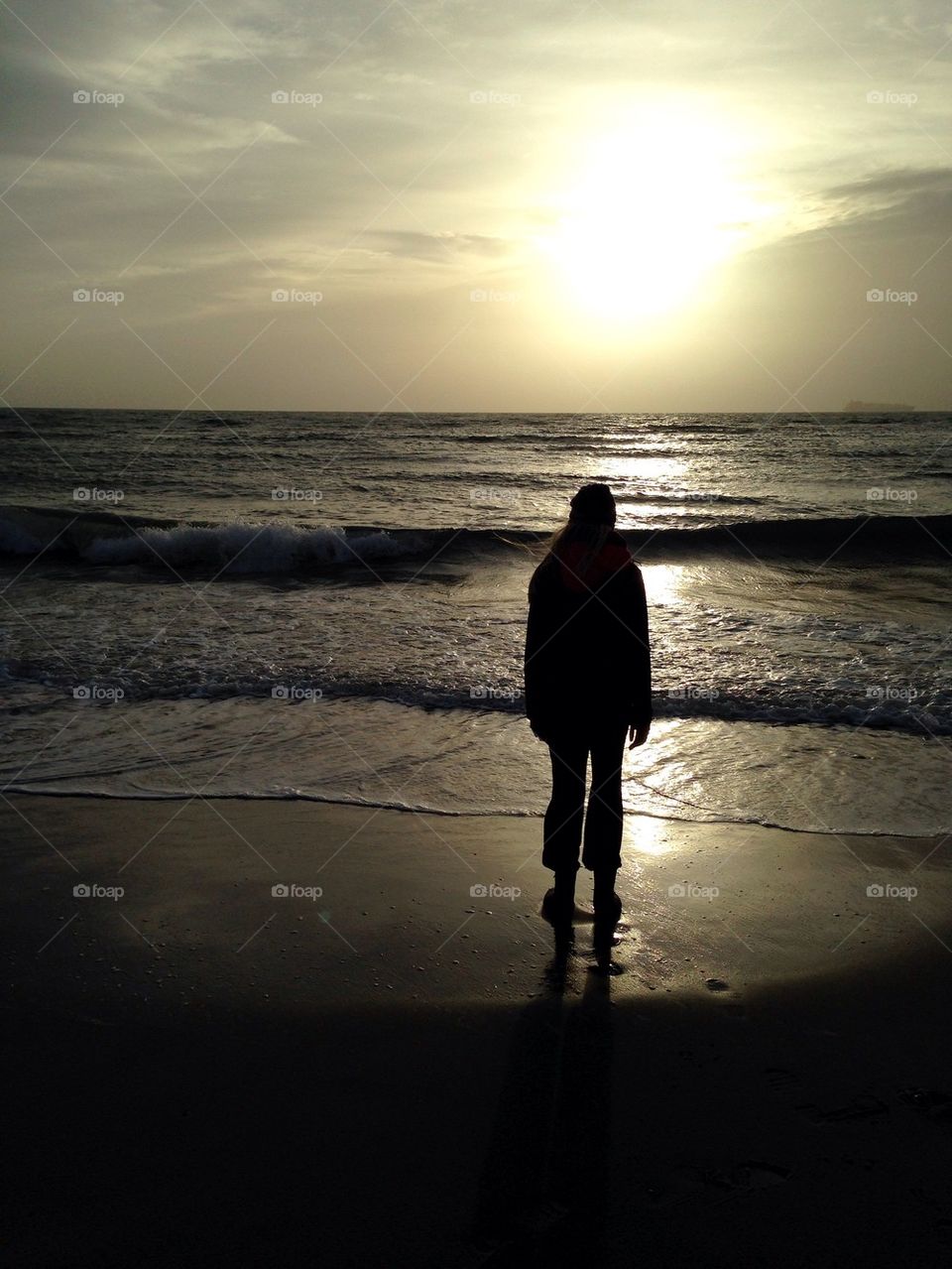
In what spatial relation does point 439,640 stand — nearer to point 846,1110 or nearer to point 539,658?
point 539,658

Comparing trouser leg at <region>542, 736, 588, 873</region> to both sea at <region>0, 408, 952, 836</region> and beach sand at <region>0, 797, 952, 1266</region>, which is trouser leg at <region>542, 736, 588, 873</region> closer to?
beach sand at <region>0, 797, 952, 1266</region>

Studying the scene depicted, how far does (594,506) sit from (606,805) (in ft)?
3.90

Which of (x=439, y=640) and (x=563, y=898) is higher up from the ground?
(x=439, y=640)

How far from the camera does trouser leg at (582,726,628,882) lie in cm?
375

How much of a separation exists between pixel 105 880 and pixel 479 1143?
240 cm

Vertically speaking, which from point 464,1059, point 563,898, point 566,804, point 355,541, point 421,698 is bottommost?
point 464,1059

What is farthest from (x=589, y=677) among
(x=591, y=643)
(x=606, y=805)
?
(x=606, y=805)

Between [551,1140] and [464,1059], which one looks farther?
[464,1059]

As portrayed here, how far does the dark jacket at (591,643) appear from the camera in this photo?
12.0 ft

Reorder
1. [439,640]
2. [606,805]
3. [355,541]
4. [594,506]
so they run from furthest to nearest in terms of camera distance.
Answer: [355,541], [439,640], [606,805], [594,506]

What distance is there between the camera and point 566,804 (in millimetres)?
3826

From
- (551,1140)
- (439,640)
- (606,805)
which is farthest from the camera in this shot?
(439,640)

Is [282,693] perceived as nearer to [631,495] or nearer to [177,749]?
[177,749]

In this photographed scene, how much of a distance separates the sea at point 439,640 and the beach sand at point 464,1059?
1.06 meters
